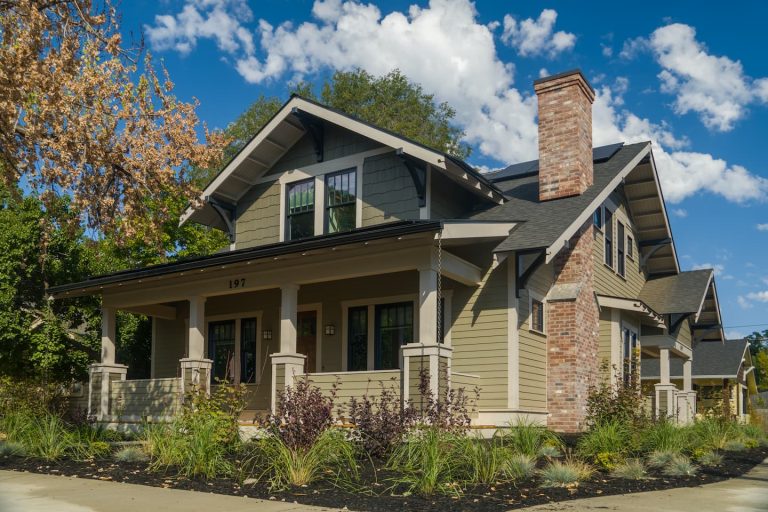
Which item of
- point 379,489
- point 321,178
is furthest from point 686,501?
point 321,178

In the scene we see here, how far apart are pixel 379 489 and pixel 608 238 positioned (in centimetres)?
1244

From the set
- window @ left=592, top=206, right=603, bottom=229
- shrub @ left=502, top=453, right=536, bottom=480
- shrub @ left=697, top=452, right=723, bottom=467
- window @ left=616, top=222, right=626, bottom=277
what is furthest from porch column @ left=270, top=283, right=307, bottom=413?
window @ left=616, top=222, right=626, bottom=277

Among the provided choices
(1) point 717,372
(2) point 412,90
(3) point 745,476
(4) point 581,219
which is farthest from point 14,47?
(2) point 412,90

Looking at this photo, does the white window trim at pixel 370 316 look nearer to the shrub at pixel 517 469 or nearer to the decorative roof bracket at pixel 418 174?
the decorative roof bracket at pixel 418 174

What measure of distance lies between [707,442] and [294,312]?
793 centimetres

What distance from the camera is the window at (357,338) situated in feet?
54.6

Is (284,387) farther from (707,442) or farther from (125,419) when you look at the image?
(707,442)

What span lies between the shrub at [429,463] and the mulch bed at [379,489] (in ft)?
0.61

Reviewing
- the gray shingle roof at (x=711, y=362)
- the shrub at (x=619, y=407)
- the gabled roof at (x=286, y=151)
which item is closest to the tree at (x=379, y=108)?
the gray shingle roof at (x=711, y=362)

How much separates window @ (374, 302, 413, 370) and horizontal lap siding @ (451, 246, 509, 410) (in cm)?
106

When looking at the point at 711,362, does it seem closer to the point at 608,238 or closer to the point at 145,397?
the point at 608,238

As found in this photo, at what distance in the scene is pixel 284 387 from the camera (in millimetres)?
14445

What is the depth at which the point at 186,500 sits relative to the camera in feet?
26.8

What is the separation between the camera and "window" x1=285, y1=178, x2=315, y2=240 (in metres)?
18.1
